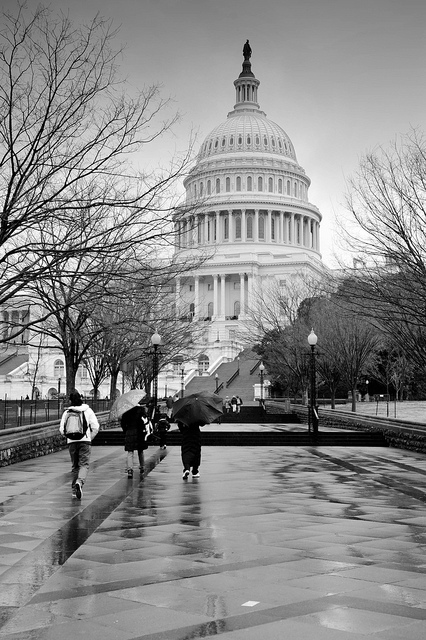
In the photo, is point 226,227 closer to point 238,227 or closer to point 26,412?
point 238,227

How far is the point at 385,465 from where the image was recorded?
65.8 feet

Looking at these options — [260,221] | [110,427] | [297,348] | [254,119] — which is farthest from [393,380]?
[254,119]

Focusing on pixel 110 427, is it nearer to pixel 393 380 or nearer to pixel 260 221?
pixel 393 380

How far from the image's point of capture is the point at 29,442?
850 inches

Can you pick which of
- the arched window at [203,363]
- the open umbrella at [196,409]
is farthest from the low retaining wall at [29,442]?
the arched window at [203,363]

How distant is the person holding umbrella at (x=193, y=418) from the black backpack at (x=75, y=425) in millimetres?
2640

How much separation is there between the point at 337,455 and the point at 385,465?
3923 mm

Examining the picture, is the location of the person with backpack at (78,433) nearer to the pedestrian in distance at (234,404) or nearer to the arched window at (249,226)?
the pedestrian in distance at (234,404)

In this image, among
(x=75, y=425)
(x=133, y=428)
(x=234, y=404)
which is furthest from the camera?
(x=234, y=404)

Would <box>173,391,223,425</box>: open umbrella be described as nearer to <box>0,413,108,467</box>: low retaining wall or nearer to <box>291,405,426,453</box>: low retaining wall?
<box>0,413,108,467</box>: low retaining wall

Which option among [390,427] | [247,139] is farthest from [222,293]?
[390,427]

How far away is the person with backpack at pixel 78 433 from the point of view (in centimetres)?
1329

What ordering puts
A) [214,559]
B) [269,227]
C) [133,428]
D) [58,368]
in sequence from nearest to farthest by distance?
1. [214,559]
2. [133,428]
3. [58,368]
4. [269,227]

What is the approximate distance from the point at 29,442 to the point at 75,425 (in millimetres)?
8815
